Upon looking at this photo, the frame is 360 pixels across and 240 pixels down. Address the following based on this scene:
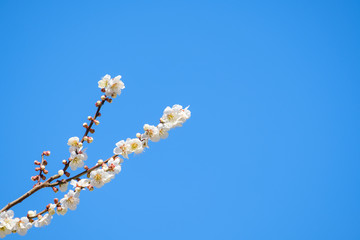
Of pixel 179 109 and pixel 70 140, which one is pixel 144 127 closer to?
pixel 179 109

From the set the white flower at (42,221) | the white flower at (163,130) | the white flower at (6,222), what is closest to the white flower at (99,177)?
the white flower at (42,221)

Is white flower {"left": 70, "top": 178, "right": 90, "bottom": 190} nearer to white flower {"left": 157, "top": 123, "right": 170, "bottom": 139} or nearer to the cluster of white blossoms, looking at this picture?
the cluster of white blossoms

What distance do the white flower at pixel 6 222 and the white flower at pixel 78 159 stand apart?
0.78 m

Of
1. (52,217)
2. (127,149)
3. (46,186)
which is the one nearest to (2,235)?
(52,217)

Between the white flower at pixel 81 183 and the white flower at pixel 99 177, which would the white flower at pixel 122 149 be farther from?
the white flower at pixel 81 183

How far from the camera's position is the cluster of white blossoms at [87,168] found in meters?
3.22

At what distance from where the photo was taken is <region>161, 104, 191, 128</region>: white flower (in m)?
3.60

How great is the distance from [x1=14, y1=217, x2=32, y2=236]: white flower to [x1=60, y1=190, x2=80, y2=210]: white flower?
0.39 meters

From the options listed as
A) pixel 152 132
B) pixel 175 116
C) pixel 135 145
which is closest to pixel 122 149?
pixel 135 145

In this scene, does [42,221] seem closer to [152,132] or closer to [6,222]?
[6,222]

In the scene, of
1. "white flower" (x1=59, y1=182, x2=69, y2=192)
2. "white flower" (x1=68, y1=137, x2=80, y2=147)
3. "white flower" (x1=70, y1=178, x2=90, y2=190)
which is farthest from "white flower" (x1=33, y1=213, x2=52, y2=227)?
"white flower" (x1=68, y1=137, x2=80, y2=147)

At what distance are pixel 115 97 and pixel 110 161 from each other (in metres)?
0.81

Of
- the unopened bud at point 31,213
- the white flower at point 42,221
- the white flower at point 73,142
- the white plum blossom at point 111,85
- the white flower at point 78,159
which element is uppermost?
the white plum blossom at point 111,85

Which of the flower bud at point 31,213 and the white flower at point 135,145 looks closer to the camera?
the flower bud at point 31,213
